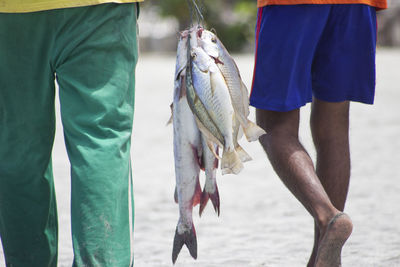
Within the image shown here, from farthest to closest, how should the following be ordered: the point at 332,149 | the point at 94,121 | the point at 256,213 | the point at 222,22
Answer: the point at 222,22, the point at 256,213, the point at 332,149, the point at 94,121

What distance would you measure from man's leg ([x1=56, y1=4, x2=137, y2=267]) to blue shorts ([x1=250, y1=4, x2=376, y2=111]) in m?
0.68

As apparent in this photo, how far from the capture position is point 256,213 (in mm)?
4898

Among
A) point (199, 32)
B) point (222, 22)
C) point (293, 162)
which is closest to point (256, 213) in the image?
point (293, 162)

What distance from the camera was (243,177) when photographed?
617 centimetres

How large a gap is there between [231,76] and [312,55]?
49 cm

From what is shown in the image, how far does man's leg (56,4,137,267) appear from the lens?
2582mm

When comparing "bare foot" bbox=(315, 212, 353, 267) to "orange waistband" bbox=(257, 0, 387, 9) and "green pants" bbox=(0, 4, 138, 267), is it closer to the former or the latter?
"green pants" bbox=(0, 4, 138, 267)

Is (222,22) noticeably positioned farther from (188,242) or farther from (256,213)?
(188,242)

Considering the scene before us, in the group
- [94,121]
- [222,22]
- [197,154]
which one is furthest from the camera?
[222,22]

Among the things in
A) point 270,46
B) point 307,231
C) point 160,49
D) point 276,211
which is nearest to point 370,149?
point 276,211

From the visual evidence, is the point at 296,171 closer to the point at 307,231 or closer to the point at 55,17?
the point at 55,17

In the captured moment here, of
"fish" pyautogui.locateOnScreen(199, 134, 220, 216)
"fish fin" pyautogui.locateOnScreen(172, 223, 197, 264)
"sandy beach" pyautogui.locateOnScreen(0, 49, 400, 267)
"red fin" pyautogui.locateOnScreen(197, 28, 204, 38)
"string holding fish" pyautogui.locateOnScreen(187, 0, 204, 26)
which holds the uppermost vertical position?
"string holding fish" pyautogui.locateOnScreen(187, 0, 204, 26)

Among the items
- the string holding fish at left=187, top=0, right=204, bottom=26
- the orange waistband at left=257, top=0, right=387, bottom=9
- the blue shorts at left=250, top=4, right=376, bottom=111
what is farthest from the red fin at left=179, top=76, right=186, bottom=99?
the orange waistband at left=257, top=0, right=387, bottom=9

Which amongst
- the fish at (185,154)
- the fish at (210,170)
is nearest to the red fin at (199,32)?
the fish at (185,154)
